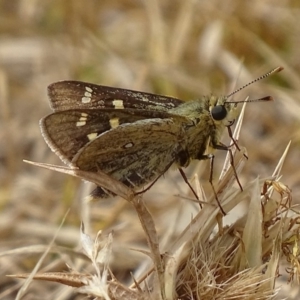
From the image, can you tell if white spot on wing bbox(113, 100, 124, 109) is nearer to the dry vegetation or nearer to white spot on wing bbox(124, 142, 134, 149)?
white spot on wing bbox(124, 142, 134, 149)

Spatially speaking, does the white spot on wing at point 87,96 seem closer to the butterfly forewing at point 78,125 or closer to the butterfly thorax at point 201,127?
the butterfly forewing at point 78,125

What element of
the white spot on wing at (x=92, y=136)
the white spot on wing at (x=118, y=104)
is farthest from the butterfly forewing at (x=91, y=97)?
the white spot on wing at (x=92, y=136)

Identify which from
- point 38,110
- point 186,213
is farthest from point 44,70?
point 186,213

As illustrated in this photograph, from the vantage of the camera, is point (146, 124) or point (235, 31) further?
point (235, 31)

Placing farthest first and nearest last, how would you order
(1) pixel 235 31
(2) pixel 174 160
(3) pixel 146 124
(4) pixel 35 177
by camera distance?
1. (1) pixel 235 31
2. (4) pixel 35 177
3. (2) pixel 174 160
4. (3) pixel 146 124

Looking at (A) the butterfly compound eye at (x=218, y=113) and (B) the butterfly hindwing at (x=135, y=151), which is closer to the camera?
→ (B) the butterfly hindwing at (x=135, y=151)

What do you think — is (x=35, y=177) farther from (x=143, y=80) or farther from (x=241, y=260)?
(x=241, y=260)
